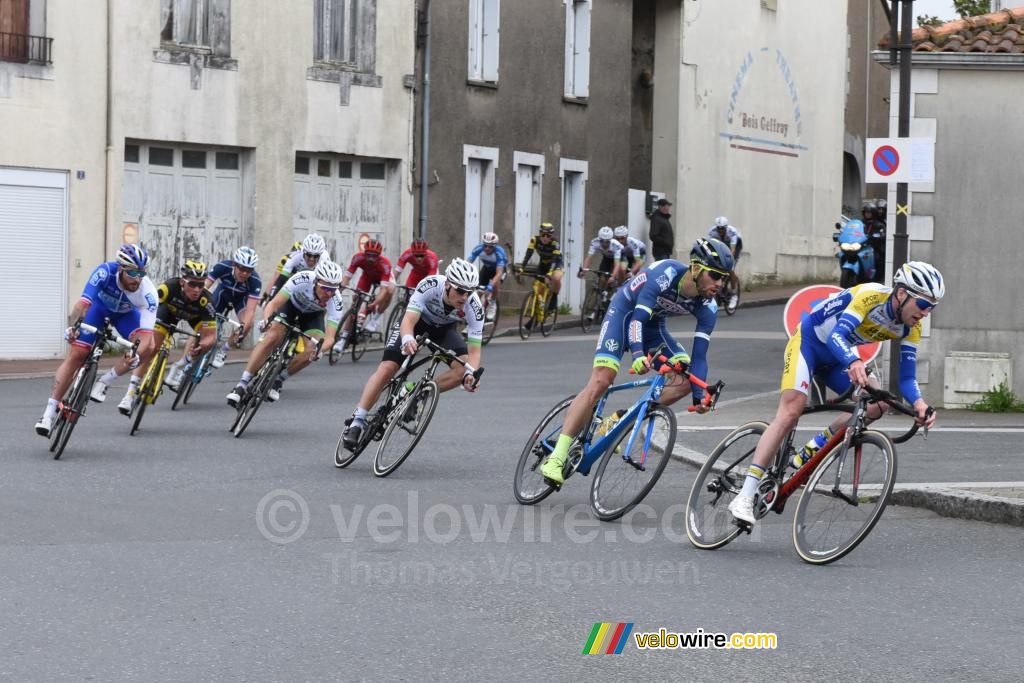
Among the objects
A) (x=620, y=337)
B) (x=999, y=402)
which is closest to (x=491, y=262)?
(x=999, y=402)

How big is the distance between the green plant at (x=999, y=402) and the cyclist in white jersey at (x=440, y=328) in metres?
7.65

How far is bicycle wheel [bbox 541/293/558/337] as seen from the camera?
29.4 meters

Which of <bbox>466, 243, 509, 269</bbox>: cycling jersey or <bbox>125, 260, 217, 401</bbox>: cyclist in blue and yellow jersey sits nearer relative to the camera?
<bbox>125, 260, 217, 401</bbox>: cyclist in blue and yellow jersey

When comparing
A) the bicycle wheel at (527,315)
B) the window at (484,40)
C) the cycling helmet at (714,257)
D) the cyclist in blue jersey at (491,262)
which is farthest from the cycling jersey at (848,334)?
the window at (484,40)

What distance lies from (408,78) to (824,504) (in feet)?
75.4

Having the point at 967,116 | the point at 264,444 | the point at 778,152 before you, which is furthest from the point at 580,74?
the point at 264,444

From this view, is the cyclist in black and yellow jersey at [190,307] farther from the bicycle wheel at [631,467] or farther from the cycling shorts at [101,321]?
the bicycle wheel at [631,467]

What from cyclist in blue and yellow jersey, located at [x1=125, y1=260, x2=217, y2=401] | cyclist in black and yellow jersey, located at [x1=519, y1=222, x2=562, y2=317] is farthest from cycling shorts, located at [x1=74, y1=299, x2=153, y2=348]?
cyclist in black and yellow jersey, located at [x1=519, y1=222, x2=562, y2=317]

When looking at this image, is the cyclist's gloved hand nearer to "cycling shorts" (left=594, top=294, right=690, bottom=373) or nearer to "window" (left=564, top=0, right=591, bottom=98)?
"cycling shorts" (left=594, top=294, right=690, bottom=373)

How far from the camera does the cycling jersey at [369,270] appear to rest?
2403 cm

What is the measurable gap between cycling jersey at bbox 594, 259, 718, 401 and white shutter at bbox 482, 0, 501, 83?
23186 mm

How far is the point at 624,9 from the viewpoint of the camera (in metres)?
38.5

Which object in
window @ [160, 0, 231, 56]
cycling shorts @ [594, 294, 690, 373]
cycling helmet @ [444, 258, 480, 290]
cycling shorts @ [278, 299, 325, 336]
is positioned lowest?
cycling shorts @ [278, 299, 325, 336]

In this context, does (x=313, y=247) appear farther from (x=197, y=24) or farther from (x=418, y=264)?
(x=197, y=24)
